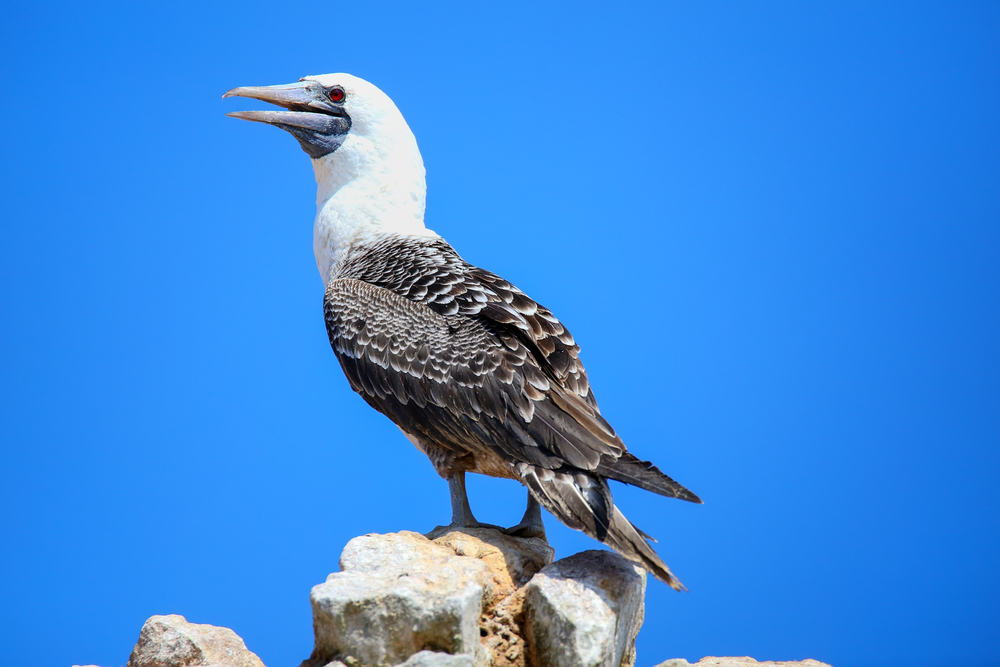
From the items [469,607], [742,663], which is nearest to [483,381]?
[469,607]

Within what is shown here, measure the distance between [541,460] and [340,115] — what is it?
4.26 metres

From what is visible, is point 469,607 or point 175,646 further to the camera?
point 175,646

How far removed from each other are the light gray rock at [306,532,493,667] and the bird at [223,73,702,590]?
0.92 m

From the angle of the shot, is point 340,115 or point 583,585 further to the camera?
point 340,115

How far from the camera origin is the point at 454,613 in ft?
16.1

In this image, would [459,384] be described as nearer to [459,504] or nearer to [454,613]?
[459,504]

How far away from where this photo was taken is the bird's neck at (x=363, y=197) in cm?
818

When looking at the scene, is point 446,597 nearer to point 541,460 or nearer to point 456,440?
point 541,460

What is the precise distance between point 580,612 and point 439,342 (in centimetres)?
227

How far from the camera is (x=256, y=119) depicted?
323 inches

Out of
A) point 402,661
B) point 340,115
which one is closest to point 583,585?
point 402,661

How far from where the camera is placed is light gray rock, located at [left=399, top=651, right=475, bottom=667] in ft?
15.4

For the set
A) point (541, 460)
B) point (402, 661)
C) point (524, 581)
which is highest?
point (541, 460)

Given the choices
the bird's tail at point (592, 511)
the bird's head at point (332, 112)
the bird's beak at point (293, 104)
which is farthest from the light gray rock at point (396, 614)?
the bird's beak at point (293, 104)
